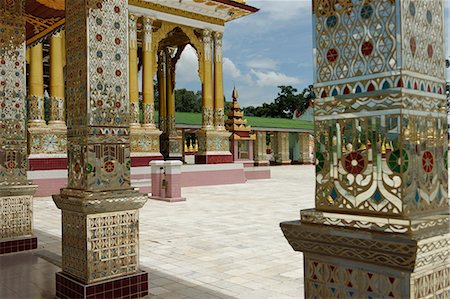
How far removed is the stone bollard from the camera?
34.0ft

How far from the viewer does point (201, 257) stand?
488 centimetres

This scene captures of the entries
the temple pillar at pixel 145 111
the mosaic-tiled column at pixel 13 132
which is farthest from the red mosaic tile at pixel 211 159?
the mosaic-tiled column at pixel 13 132

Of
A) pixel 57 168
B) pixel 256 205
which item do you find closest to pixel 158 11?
pixel 57 168

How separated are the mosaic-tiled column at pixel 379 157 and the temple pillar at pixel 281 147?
85.3ft

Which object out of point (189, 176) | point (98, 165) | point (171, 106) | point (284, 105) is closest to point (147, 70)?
point (189, 176)

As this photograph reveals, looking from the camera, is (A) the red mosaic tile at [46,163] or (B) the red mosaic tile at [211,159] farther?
(B) the red mosaic tile at [211,159]

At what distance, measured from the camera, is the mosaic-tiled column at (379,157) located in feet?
5.00

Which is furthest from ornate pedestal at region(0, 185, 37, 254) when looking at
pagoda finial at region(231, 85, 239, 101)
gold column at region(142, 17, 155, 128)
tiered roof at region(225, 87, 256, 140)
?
pagoda finial at region(231, 85, 239, 101)

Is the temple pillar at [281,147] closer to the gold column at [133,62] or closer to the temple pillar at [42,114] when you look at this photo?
the gold column at [133,62]

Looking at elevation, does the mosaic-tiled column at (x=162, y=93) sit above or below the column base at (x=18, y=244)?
above

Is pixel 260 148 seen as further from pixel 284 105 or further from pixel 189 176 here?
Result: pixel 284 105

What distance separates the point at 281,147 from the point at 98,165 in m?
24.7

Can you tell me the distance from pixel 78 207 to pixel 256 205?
6.28 metres

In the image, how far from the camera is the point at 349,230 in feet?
Answer: 5.32
